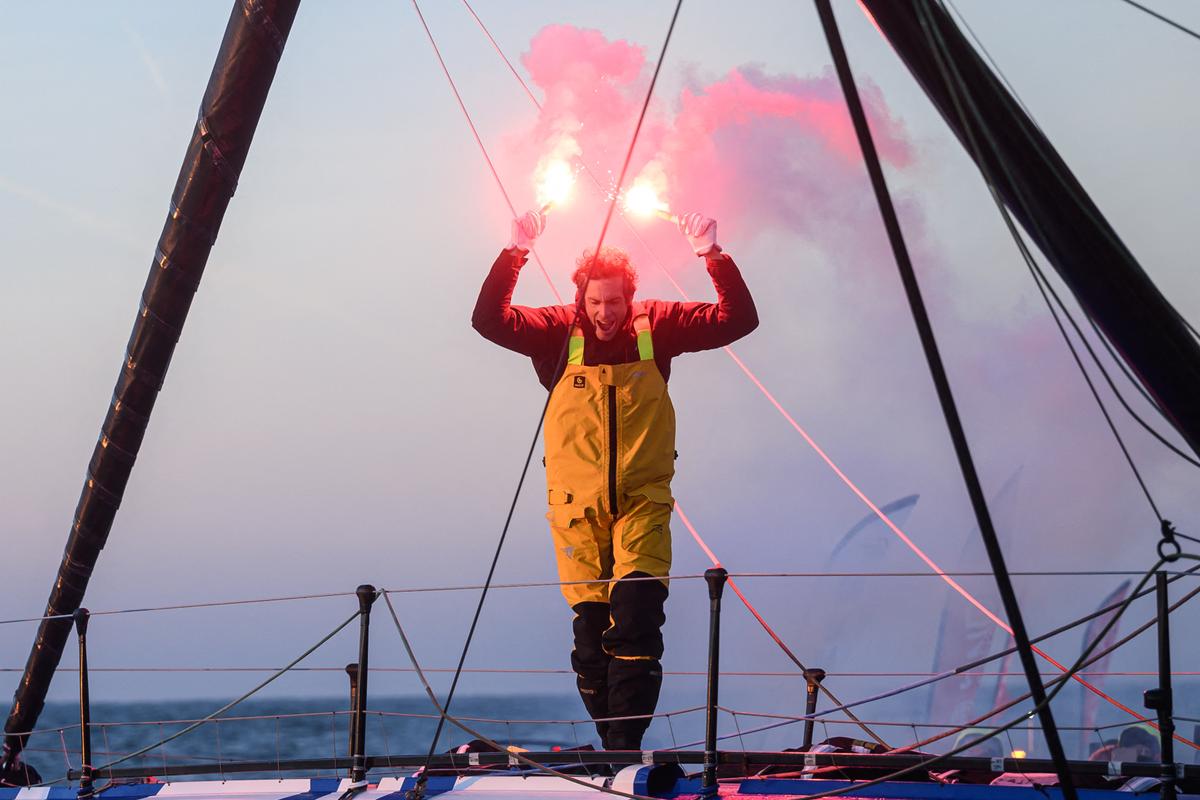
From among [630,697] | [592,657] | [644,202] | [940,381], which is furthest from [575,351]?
[940,381]

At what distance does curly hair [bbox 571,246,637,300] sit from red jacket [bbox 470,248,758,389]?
137mm

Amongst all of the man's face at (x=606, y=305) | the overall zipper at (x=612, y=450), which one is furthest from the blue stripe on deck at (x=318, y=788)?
the man's face at (x=606, y=305)

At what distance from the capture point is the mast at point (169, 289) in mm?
7035

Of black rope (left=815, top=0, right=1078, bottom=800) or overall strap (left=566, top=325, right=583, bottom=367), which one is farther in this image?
overall strap (left=566, top=325, right=583, bottom=367)

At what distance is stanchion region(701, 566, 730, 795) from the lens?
16.2 feet

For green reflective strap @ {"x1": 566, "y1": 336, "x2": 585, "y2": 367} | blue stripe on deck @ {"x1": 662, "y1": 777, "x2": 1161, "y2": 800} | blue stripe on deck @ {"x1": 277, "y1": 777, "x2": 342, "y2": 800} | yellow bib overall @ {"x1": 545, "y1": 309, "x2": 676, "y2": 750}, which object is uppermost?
green reflective strap @ {"x1": 566, "y1": 336, "x2": 585, "y2": 367}

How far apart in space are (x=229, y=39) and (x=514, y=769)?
412 cm

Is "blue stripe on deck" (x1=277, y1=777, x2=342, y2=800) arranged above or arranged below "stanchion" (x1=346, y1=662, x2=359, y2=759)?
below

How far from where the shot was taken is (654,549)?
5969 millimetres

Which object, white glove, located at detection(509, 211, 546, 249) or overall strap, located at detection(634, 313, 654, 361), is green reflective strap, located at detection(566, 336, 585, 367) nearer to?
overall strap, located at detection(634, 313, 654, 361)

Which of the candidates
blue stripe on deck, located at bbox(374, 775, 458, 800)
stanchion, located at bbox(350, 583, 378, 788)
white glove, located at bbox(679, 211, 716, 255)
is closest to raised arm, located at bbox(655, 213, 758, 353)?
white glove, located at bbox(679, 211, 716, 255)

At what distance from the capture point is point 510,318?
6.27 meters

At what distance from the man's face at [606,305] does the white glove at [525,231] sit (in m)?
0.38

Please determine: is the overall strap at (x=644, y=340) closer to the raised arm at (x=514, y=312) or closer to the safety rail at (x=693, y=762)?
the raised arm at (x=514, y=312)
